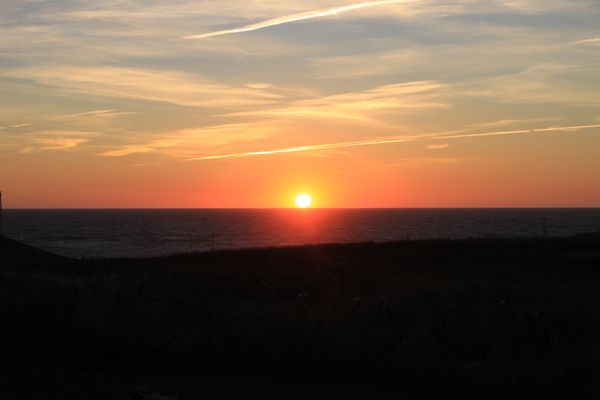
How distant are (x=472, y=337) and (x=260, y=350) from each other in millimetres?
3751

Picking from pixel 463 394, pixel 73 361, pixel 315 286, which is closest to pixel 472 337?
pixel 463 394

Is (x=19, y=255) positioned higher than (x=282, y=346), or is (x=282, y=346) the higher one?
(x=282, y=346)

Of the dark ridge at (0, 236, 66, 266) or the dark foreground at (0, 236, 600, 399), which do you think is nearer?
the dark foreground at (0, 236, 600, 399)

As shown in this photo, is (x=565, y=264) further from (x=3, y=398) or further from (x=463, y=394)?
(x=3, y=398)

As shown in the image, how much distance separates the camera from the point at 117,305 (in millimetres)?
12250

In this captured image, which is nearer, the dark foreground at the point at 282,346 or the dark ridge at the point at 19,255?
the dark foreground at the point at 282,346

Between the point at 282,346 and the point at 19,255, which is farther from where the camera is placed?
the point at 19,255

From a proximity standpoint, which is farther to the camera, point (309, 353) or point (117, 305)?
point (117, 305)

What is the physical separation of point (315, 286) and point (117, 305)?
10.5m

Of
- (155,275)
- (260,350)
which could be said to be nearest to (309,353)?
(260,350)

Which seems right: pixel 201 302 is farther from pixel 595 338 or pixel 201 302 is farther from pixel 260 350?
pixel 595 338

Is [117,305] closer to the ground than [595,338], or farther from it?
farther from it

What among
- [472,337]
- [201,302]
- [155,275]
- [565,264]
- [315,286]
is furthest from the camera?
[565,264]

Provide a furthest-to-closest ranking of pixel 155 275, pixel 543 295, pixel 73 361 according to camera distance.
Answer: pixel 155 275 → pixel 543 295 → pixel 73 361
